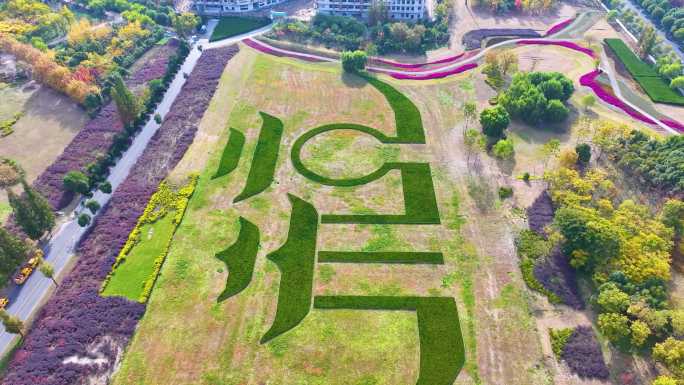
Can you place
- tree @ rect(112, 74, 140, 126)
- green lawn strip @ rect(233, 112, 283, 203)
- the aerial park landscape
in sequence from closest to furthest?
the aerial park landscape → green lawn strip @ rect(233, 112, 283, 203) → tree @ rect(112, 74, 140, 126)

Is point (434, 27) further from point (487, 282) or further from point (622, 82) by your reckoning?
point (487, 282)

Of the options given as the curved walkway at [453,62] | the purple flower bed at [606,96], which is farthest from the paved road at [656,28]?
the purple flower bed at [606,96]

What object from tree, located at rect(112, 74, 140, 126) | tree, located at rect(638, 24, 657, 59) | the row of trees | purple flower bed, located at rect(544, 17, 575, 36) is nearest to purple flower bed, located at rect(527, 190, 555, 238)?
tree, located at rect(638, 24, 657, 59)

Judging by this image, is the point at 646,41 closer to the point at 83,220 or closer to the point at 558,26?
the point at 558,26

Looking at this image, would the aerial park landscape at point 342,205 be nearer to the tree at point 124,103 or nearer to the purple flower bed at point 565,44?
the purple flower bed at point 565,44

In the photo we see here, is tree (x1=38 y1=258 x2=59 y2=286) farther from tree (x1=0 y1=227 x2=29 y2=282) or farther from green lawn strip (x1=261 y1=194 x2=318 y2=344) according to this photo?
green lawn strip (x1=261 y1=194 x2=318 y2=344)
